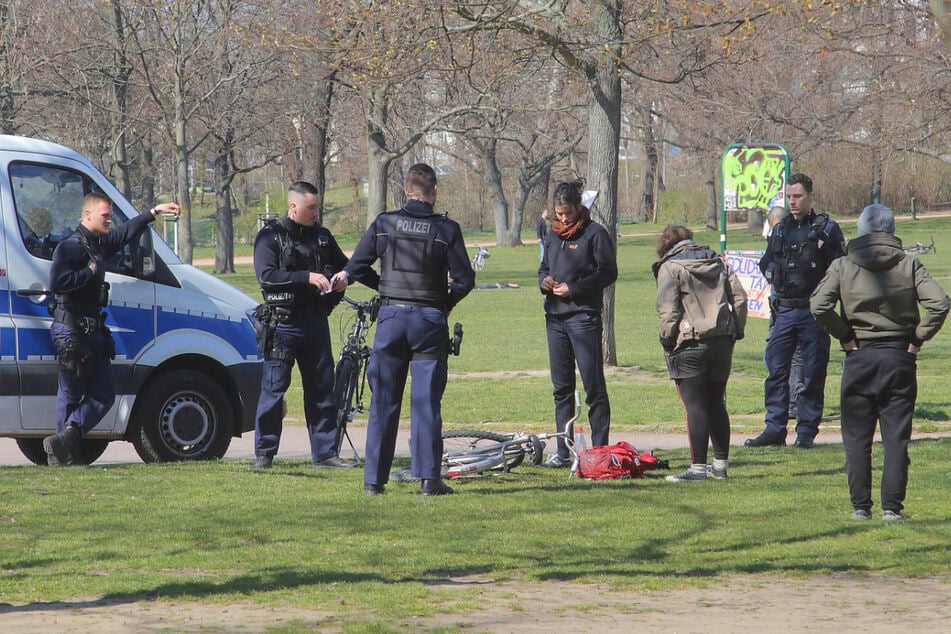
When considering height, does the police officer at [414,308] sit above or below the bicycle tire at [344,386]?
above

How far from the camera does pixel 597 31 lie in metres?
16.8

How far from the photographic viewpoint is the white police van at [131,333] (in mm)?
9047

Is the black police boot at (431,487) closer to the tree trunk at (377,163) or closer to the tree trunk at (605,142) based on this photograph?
the tree trunk at (605,142)

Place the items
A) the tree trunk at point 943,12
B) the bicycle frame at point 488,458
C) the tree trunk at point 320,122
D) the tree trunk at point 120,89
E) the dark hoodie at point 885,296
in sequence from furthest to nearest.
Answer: the tree trunk at point 320,122 < the tree trunk at point 120,89 < the bicycle frame at point 488,458 < the dark hoodie at point 885,296 < the tree trunk at point 943,12

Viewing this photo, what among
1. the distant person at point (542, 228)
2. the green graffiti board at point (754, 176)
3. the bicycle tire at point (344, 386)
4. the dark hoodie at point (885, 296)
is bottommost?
the bicycle tire at point (344, 386)

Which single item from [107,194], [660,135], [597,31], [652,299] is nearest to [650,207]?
[660,135]

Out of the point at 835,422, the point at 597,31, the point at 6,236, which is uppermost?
the point at 597,31

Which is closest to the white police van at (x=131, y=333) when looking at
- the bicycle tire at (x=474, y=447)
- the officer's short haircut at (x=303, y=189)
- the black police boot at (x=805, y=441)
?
the officer's short haircut at (x=303, y=189)

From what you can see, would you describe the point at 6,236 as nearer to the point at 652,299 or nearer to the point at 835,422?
the point at 835,422

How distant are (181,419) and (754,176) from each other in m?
7.46

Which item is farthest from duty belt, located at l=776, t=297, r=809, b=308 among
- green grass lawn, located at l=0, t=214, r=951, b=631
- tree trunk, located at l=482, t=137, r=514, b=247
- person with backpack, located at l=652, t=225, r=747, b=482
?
tree trunk, located at l=482, t=137, r=514, b=247

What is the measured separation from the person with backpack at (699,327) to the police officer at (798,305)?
1806 millimetres

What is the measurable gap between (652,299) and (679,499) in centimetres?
2483

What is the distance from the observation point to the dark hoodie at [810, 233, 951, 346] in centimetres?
715
